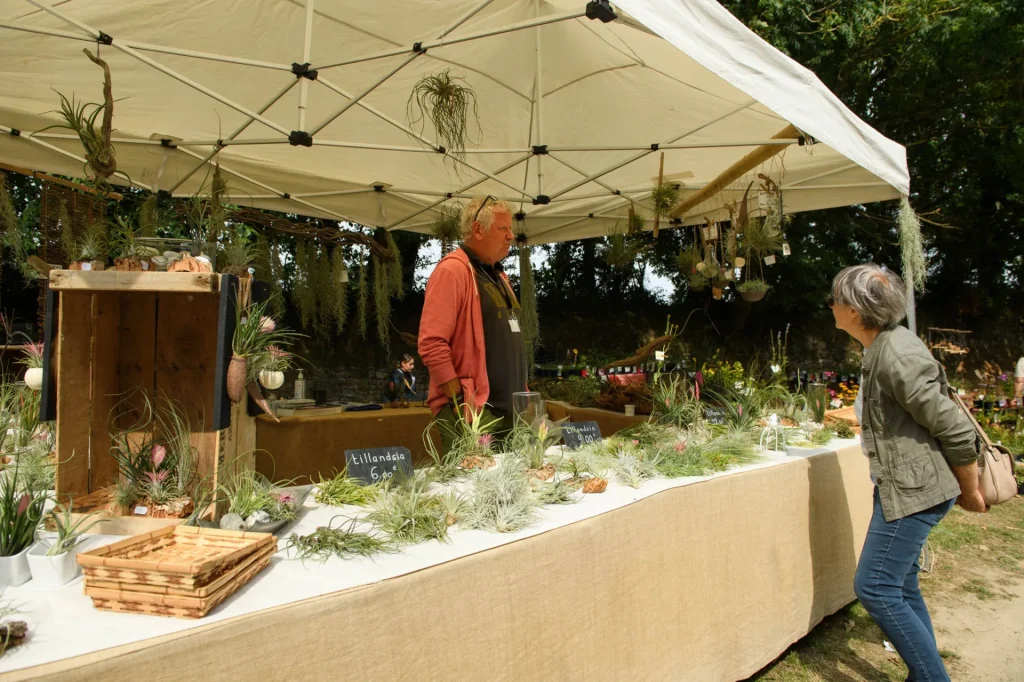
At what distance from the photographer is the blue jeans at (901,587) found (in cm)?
190

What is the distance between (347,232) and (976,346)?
1274cm

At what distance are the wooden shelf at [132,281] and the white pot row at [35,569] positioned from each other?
54 cm

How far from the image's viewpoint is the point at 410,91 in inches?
144

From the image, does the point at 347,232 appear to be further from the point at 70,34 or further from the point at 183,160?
the point at 70,34

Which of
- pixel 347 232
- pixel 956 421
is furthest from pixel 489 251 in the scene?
pixel 347 232

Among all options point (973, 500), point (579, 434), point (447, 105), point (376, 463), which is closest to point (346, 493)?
point (376, 463)

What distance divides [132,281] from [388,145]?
9.14 feet

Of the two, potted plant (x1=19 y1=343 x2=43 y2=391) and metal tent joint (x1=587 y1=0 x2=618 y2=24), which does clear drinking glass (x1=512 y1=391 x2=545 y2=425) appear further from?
potted plant (x1=19 y1=343 x2=43 y2=391)

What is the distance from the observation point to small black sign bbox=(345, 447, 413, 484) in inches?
67.2

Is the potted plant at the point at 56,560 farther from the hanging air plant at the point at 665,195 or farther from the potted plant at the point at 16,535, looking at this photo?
the hanging air plant at the point at 665,195

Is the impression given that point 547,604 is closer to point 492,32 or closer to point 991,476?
point 991,476

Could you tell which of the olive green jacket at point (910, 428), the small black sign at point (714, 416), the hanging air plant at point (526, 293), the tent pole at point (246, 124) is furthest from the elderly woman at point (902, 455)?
→ the hanging air plant at point (526, 293)

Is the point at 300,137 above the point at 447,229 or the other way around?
above

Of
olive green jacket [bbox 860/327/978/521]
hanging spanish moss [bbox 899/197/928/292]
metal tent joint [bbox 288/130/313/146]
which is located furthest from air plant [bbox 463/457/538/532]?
hanging spanish moss [bbox 899/197/928/292]
